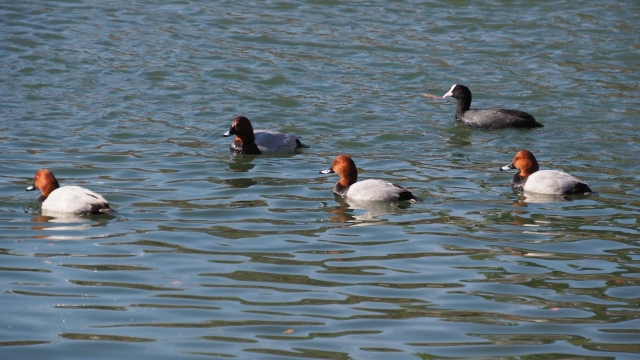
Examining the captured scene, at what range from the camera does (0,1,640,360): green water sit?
267 inches

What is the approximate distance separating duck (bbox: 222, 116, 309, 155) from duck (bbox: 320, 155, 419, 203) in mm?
2101

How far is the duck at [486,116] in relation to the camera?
14.6m

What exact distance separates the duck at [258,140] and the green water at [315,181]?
0.55 ft

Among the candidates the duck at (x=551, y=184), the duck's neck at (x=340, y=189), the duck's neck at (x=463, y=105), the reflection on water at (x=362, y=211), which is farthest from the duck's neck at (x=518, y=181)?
the duck's neck at (x=463, y=105)

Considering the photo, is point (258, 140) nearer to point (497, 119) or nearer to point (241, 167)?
point (241, 167)

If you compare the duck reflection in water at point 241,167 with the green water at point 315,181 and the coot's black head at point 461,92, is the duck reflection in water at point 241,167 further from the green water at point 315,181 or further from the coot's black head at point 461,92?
the coot's black head at point 461,92

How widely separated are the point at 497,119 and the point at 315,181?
4249 millimetres

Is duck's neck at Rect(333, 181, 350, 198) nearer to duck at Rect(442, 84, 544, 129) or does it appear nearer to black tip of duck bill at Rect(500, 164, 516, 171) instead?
black tip of duck bill at Rect(500, 164, 516, 171)


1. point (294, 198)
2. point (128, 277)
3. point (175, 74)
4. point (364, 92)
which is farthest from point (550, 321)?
point (175, 74)

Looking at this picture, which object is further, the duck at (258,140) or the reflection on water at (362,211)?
the duck at (258,140)

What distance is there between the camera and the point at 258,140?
44.7 feet

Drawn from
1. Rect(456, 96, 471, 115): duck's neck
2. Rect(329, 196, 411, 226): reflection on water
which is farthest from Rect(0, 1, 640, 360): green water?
Rect(456, 96, 471, 115): duck's neck

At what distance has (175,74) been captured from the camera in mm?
17422

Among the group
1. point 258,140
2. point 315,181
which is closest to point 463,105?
point 258,140
